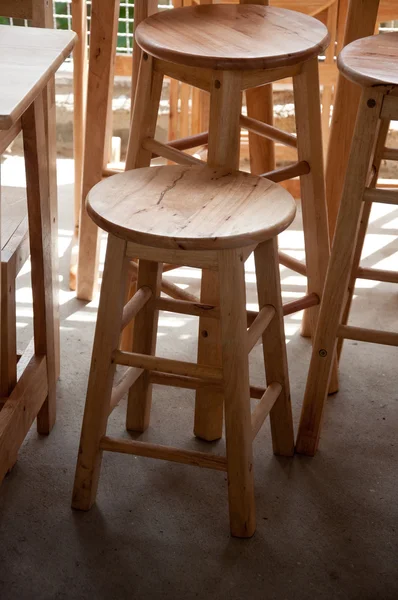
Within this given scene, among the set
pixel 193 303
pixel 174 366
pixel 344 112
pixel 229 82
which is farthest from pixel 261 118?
pixel 174 366

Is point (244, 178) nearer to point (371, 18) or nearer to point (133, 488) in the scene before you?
point (371, 18)

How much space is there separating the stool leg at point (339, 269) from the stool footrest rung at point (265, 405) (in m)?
0.11

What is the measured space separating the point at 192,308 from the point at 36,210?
1.40 ft

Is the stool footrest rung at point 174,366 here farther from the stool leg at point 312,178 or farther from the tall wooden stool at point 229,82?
the stool leg at point 312,178

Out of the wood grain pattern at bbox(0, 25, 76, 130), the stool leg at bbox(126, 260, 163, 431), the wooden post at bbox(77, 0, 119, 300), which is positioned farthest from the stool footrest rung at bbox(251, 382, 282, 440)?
the wooden post at bbox(77, 0, 119, 300)

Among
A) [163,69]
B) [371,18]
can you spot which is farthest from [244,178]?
[371,18]

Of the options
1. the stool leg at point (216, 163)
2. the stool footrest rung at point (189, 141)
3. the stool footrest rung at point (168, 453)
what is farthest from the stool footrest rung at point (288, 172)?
the stool footrest rung at point (168, 453)

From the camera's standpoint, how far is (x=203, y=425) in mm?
2098

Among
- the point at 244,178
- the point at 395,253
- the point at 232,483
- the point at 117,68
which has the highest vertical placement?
the point at 244,178

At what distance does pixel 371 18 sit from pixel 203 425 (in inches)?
43.4

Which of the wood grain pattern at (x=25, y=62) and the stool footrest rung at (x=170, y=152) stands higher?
the wood grain pattern at (x=25, y=62)

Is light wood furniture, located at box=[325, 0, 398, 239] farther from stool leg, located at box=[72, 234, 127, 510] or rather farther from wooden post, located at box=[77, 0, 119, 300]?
stool leg, located at box=[72, 234, 127, 510]

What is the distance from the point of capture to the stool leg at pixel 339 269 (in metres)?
1.70

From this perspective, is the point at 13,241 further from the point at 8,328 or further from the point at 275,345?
the point at 275,345
